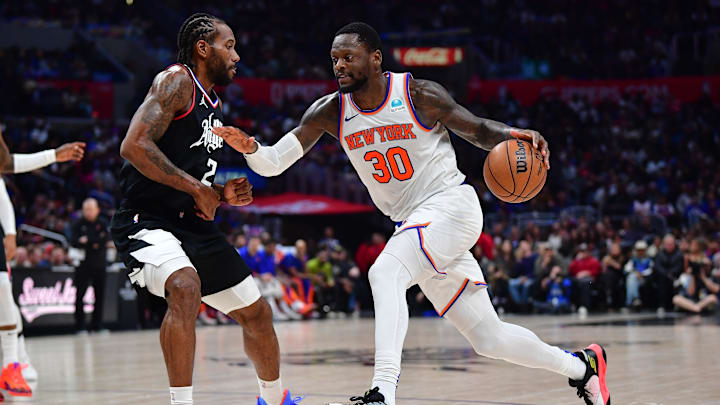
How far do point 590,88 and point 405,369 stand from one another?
23.0 meters

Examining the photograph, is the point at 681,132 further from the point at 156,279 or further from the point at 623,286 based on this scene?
the point at 156,279

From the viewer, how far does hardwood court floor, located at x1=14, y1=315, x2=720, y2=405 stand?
6766mm

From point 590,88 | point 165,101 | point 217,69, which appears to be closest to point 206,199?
point 165,101

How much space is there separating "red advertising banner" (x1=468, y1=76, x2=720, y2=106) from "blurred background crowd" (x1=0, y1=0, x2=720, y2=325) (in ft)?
0.83

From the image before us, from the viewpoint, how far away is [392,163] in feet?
18.0

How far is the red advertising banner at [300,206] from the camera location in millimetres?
23219

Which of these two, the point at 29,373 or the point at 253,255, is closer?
the point at 29,373

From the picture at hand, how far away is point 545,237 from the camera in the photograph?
21844 mm

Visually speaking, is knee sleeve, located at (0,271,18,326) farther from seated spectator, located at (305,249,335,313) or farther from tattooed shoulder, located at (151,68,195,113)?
seated spectator, located at (305,249,335,313)

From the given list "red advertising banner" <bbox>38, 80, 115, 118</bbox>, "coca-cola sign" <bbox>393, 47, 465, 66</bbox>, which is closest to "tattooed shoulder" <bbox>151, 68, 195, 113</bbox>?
"red advertising banner" <bbox>38, 80, 115, 118</bbox>

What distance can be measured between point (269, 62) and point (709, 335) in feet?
69.1

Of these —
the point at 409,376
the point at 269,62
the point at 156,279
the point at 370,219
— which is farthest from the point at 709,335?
the point at 269,62

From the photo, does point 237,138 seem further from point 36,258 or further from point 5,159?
point 36,258

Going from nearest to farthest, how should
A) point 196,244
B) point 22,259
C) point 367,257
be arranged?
point 196,244, point 22,259, point 367,257
